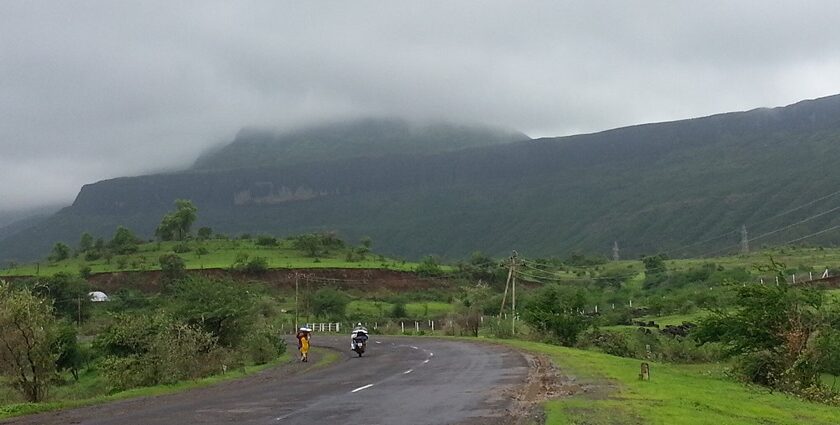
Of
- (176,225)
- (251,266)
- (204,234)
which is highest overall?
(176,225)

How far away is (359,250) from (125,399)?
116 metres

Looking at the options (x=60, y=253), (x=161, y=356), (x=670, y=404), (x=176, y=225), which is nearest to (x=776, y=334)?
(x=670, y=404)

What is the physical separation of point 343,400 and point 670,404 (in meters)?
7.71

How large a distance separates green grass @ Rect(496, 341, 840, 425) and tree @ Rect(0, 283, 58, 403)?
17.1 meters

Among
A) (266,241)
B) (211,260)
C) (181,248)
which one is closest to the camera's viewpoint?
(211,260)

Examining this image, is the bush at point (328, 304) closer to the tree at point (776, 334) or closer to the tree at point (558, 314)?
the tree at point (558, 314)

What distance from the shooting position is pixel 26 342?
2611 cm

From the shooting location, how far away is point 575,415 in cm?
1612

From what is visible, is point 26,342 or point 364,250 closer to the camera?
point 26,342

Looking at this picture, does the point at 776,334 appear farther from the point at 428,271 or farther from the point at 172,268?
the point at 428,271

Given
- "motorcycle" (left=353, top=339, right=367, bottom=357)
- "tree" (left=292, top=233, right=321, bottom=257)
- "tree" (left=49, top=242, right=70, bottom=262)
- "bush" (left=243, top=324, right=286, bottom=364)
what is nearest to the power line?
"tree" (left=292, top=233, right=321, bottom=257)

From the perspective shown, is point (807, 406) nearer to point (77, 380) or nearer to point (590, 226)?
point (77, 380)

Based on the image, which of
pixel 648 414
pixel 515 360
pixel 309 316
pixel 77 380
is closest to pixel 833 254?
pixel 309 316

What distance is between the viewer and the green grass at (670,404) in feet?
54.1
